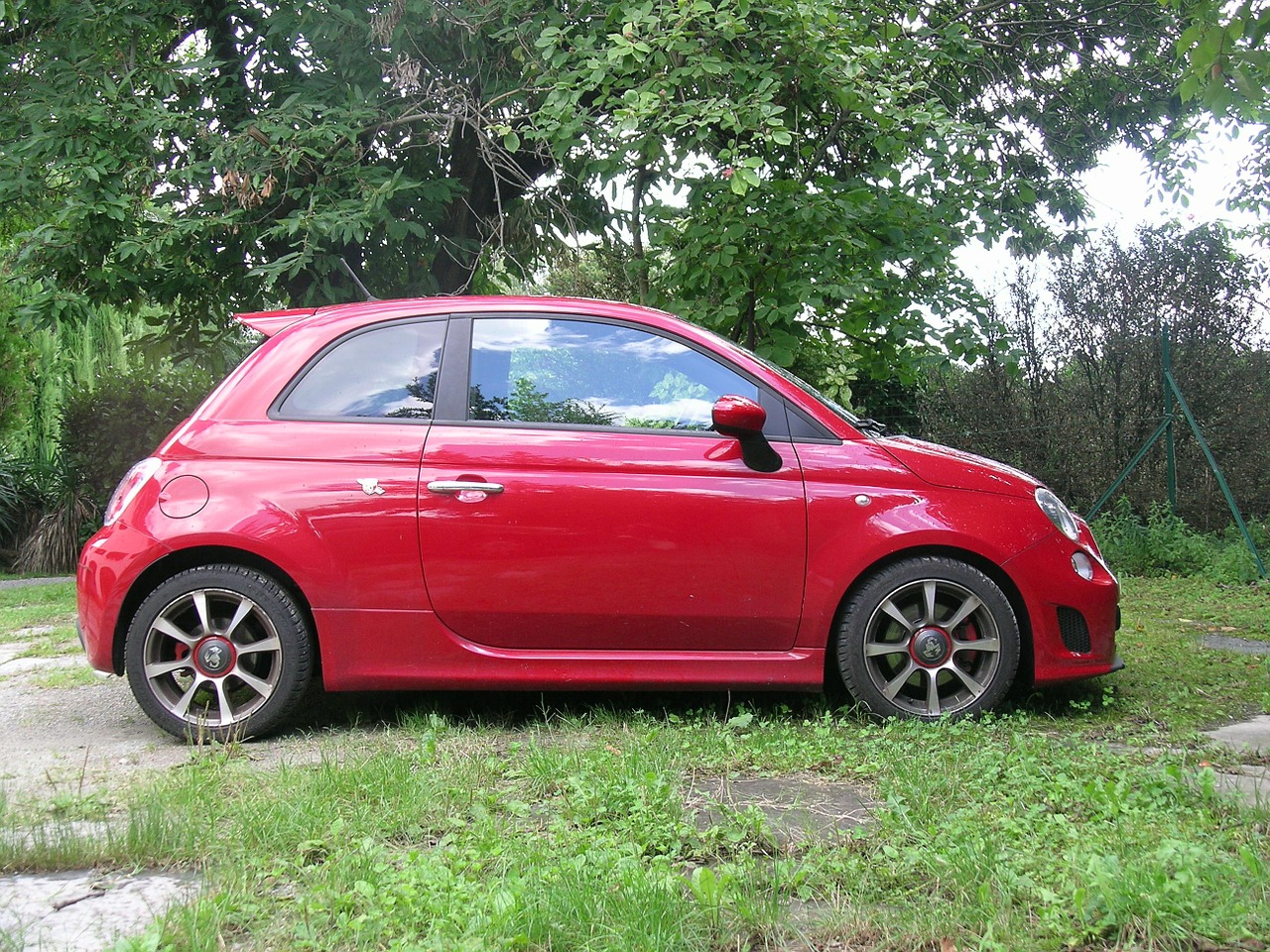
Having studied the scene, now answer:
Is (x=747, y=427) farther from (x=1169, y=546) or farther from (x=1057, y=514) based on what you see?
(x=1169, y=546)

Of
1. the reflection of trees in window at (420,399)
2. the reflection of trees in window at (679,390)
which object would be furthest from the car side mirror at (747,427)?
the reflection of trees in window at (420,399)

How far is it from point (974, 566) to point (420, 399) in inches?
95.2

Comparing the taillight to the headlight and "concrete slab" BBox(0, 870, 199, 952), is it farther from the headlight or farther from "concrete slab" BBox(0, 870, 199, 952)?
the headlight

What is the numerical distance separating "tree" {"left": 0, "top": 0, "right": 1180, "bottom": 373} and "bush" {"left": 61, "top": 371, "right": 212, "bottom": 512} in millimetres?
3258

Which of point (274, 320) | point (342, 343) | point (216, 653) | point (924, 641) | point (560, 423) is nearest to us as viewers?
point (216, 653)

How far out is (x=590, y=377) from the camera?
15.5 ft

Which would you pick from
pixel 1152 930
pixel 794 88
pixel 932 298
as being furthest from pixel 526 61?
pixel 1152 930

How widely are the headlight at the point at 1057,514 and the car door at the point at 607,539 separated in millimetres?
1061

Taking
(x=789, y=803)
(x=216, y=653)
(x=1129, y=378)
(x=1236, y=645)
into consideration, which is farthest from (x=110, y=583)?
(x=1129, y=378)

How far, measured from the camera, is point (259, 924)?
2531 mm

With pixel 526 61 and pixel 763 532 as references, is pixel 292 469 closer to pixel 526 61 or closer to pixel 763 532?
pixel 763 532

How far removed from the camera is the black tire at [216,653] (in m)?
4.39

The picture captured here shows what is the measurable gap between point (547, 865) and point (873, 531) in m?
2.24

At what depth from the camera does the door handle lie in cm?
448
